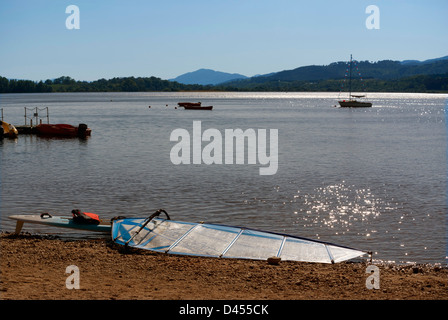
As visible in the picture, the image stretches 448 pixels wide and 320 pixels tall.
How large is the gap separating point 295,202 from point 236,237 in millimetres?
8355

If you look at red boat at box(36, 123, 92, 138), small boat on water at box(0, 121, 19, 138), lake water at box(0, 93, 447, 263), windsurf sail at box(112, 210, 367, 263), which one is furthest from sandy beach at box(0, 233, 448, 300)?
small boat on water at box(0, 121, 19, 138)

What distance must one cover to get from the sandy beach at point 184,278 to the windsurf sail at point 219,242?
0.37 m

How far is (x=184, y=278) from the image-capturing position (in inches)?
466

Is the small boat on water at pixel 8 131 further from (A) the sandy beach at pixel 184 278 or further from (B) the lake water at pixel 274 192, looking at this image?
(A) the sandy beach at pixel 184 278

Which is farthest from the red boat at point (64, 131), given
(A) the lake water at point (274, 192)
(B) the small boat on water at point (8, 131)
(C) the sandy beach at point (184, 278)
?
(C) the sandy beach at point (184, 278)

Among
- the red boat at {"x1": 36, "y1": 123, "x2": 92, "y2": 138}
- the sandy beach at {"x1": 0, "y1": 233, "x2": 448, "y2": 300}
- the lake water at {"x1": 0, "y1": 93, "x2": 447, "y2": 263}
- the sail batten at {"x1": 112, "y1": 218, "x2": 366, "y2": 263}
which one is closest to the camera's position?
the sandy beach at {"x1": 0, "y1": 233, "x2": 448, "y2": 300}

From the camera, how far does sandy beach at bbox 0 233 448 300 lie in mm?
10250

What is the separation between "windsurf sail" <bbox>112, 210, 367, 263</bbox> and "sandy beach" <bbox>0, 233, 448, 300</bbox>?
0.37m

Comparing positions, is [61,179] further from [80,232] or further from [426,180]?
[426,180]

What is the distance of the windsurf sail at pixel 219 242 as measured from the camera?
13.9m

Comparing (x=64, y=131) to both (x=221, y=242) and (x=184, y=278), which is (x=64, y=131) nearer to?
(x=221, y=242)

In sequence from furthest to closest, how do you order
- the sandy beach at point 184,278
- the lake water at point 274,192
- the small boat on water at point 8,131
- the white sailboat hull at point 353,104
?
the white sailboat hull at point 353,104 < the small boat on water at point 8,131 < the lake water at point 274,192 < the sandy beach at point 184,278

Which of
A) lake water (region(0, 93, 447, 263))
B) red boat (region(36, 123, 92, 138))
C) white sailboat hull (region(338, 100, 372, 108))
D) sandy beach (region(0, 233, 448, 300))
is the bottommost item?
lake water (region(0, 93, 447, 263))

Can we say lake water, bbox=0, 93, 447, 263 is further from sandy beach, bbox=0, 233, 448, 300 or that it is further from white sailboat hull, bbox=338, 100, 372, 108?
white sailboat hull, bbox=338, 100, 372, 108
